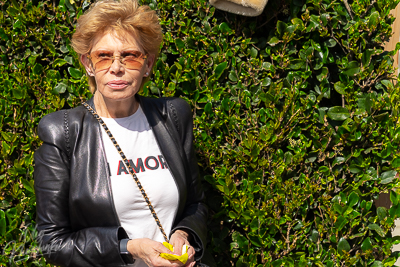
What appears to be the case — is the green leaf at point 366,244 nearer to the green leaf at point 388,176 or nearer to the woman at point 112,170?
the green leaf at point 388,176

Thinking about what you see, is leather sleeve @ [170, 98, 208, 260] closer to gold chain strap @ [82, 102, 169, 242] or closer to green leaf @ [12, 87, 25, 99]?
gold chain strap @ [82, 102, 169, 242]

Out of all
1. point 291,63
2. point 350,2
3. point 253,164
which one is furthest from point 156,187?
point 350,2

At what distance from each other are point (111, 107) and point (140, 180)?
413 mm

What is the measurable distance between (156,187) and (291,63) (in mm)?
1305

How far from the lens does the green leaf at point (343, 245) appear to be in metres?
2.74

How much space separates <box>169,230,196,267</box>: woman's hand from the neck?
2.22 ft

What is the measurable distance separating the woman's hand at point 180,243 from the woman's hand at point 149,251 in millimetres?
70

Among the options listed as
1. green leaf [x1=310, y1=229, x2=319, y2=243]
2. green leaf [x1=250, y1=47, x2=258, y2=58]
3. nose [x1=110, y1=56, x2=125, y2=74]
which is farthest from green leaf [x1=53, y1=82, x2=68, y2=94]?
green leaf [x1=310, y1=229, x2=319, y2=243]

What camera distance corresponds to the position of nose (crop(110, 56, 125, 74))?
1.94 m

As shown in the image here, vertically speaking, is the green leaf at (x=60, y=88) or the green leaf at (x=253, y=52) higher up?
the green leaf at (x=253, y=52)

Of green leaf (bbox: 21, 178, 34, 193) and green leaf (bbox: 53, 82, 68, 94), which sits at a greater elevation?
green leaf (bbox: 53, 82, 68, 94)

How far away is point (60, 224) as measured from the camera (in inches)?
76.9

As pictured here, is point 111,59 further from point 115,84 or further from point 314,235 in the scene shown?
point 314,235

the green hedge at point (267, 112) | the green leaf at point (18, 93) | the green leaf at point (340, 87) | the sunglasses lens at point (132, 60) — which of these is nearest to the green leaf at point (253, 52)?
the green hedge at point (267, 112)
